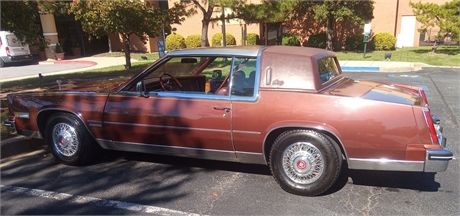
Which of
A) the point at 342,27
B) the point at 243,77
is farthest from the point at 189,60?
the point at 342,27

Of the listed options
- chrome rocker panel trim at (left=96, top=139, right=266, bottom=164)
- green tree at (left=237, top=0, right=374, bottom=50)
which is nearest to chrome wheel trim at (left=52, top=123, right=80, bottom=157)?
chrome rocker panel trim at (left=96, top=139, right=266, bottom=164)

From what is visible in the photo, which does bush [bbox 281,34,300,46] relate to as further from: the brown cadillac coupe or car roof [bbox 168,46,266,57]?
car roof [bbox 168,46,266,57]

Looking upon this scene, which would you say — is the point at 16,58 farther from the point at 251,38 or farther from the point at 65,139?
the point at 65,139

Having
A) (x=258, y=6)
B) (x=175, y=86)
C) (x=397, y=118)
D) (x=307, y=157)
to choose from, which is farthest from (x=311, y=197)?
(x=258, y=6)

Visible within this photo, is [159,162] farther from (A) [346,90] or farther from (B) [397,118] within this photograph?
(B) [397,118]

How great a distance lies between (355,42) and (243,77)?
20.7 metres

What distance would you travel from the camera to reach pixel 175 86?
181 inches

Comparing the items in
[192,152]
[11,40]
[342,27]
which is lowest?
[192,152]

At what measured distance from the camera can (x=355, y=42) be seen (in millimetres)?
22359

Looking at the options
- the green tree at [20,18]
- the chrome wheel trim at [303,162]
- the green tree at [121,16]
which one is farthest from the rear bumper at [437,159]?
the green tree at [121,16]

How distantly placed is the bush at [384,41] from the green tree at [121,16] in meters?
13.3

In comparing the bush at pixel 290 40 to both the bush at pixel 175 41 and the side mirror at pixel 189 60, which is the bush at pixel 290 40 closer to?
the bush at pixel 175 41

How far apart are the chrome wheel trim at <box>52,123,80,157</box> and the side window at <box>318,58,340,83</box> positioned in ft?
10.2

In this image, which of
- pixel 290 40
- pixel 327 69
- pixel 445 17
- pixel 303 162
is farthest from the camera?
pixel 290 40
